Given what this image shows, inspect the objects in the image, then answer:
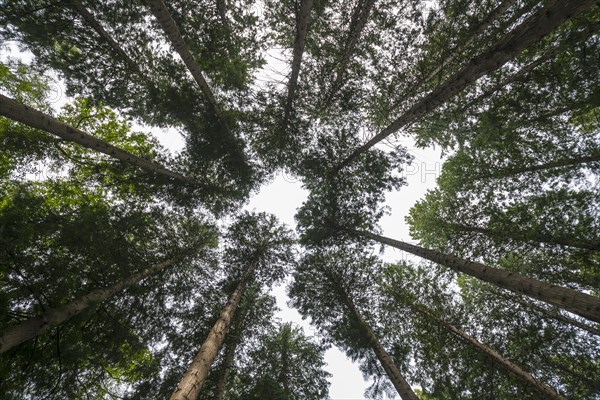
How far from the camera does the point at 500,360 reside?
7.89 metres

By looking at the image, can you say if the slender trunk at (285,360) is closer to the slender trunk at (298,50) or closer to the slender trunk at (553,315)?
the slender trunk at (553,315)


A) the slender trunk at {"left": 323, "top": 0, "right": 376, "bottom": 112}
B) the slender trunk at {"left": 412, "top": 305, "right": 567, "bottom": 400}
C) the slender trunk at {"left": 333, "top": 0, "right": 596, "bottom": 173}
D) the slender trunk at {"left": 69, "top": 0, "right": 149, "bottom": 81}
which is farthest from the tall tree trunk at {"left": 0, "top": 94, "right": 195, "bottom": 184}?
the slender trunk at {"left": 412, "top": 305, "right": 567, "bottom": 400}

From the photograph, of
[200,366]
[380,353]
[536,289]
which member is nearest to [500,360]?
[380,353]

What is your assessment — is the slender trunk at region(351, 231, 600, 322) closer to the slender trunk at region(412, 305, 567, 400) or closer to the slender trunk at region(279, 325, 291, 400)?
the slender trunk at region(412, 305, 567, 400)

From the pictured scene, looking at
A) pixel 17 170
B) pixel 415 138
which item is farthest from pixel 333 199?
pixel 17 170

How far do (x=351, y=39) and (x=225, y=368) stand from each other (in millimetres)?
10994

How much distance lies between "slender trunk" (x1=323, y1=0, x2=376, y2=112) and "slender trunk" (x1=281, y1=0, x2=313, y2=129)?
4.41ft

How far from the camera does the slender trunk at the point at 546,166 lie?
804 centimetres

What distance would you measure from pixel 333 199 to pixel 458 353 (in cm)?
684

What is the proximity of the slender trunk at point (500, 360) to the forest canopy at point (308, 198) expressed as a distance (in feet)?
0.26

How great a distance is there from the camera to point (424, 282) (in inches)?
410

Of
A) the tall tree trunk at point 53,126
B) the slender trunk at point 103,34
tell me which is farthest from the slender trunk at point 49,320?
the slender trunk at point 103,34

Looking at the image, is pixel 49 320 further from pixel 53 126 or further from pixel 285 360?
pixel 285 360

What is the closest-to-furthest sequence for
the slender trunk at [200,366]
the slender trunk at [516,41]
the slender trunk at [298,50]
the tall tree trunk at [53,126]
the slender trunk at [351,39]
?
the slender trunk at [516,41] → the slender trunk at [200,366] → the tall tree trunk at [53,126] → the slender trunk at [298,50] → the slender trunk at [351,39]
